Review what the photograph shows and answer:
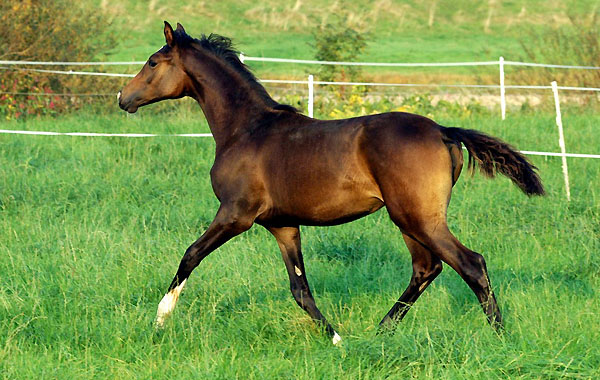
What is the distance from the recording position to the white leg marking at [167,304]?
4.94 meters

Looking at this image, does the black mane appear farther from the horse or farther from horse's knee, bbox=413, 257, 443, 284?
horse's knee, bbox=413, 257, 443, 284

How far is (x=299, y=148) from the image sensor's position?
16.6ft

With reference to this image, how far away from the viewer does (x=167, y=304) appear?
5.02m

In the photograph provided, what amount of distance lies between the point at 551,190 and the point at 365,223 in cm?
226

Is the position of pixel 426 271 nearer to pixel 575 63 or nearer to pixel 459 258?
pixel 459 258

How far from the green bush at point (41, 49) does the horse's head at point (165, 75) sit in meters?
8.54

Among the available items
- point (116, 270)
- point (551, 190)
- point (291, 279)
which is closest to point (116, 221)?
point (116, 270)

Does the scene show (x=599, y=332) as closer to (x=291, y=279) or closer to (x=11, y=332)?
(x=291, y=279)

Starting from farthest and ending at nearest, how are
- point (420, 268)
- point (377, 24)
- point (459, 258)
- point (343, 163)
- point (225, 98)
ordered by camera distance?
point (377, 24) < point (225, 98) < point (420, 268) < point (343, 163) < point (459, 258)

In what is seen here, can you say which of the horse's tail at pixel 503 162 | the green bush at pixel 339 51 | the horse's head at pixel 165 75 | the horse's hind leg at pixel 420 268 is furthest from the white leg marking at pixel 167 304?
the green bush at pixel 339 51

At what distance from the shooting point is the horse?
183 inches

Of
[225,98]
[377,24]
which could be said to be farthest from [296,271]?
[377,24]

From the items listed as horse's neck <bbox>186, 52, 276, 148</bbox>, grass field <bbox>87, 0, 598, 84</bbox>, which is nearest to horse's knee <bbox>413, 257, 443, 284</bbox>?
horse's neck <bbox>186, 52, 276, 148</bbox>

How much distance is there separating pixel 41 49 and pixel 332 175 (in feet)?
39.4
